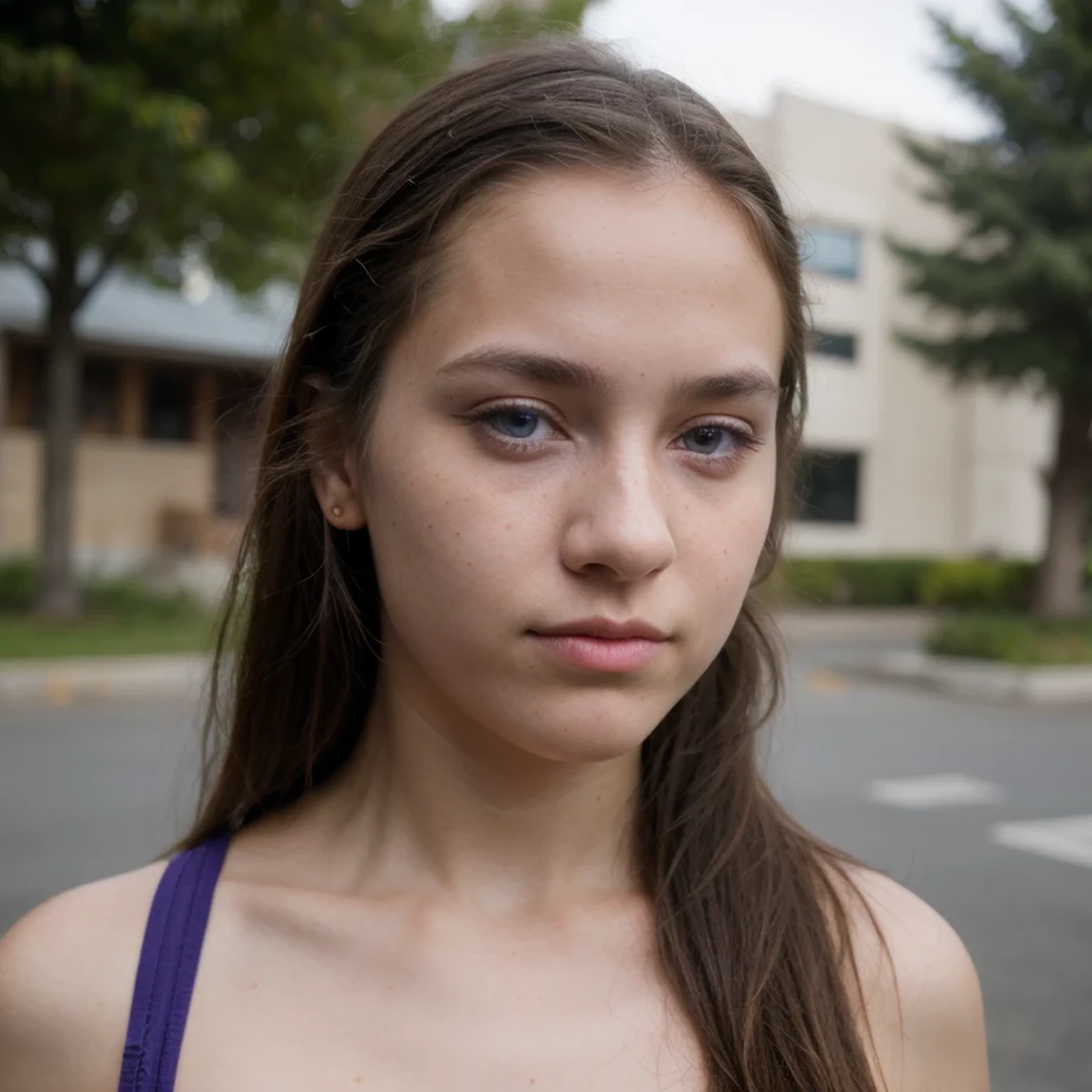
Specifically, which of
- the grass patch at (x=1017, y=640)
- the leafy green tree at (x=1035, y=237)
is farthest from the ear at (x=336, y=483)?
the leafy green tree at (x=1035, y=237)

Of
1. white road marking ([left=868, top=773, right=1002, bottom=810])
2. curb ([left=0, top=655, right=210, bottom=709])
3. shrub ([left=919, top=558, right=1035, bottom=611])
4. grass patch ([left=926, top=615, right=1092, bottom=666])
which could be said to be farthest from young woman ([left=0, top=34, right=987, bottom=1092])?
shrub ([left=919, top=558, right=1035, bottom=611])

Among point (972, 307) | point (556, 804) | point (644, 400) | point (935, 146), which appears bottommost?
point (556, 804)

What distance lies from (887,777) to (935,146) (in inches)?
387

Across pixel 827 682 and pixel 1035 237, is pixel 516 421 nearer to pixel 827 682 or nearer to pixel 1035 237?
pixel 827 682

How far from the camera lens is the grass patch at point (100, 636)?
11.4 metres

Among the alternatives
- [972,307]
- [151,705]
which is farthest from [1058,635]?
[151,705]

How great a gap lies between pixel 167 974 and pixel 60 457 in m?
13.1

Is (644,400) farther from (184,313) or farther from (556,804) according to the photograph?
(184,313)

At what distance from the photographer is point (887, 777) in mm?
7559

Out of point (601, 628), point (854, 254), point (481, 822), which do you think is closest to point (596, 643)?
point (601, 628)

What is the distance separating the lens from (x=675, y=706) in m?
1.67

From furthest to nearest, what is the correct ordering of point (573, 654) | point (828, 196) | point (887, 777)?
point (828, 196) → point (887, 777) → point (573, 654)

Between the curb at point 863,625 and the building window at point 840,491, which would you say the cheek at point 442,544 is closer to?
the curb at point 863,625

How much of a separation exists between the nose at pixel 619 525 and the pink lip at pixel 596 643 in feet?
0.16
